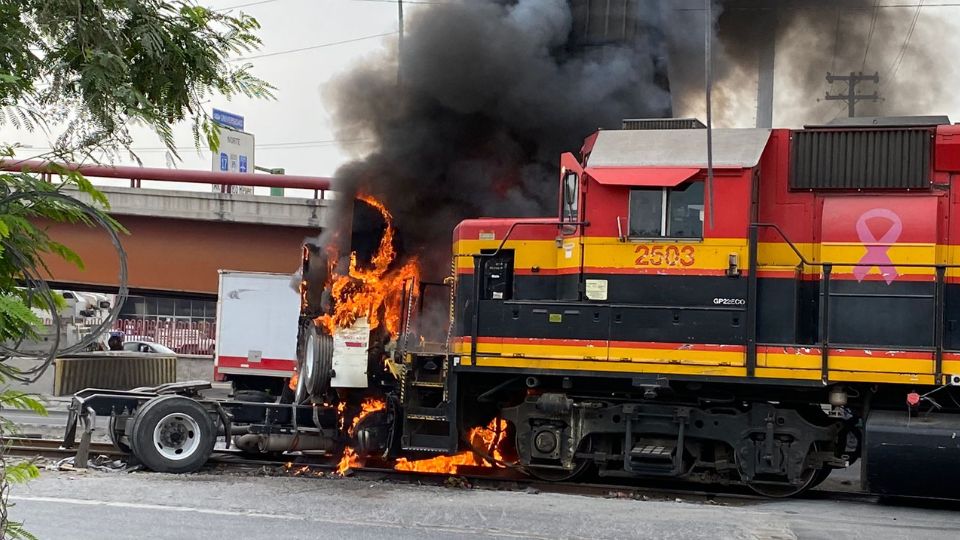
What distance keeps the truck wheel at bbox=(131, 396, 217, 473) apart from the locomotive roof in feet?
18.2

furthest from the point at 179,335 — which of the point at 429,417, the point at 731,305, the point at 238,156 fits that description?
the point at 731,305

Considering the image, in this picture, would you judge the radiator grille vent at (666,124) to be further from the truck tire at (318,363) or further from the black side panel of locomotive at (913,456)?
the truck tire at (318,363)

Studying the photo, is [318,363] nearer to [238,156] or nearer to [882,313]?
[882,313]

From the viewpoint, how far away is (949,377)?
9750 millimetres

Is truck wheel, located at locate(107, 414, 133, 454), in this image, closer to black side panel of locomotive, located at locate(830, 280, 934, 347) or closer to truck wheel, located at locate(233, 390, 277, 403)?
truck wheel, located at locate(233, 390, 277, 403)

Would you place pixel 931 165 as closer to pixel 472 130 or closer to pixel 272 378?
pixel 472 130

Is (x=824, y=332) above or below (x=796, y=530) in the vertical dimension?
above

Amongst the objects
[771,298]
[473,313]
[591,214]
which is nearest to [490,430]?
[473,313]

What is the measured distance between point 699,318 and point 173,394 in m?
6.40

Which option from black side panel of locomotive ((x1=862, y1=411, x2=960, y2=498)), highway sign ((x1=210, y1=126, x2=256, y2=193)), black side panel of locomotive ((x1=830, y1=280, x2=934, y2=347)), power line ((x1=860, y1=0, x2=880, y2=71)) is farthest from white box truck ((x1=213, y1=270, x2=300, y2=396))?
black side panel of locomotive ((x1=862, y1=411, x2=960, y2=498))

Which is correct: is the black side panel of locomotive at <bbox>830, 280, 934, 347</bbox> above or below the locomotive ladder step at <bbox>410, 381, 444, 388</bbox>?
above

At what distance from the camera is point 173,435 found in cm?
1145

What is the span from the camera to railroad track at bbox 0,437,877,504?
36.0 feet

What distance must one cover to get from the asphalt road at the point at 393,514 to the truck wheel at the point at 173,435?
570mm
